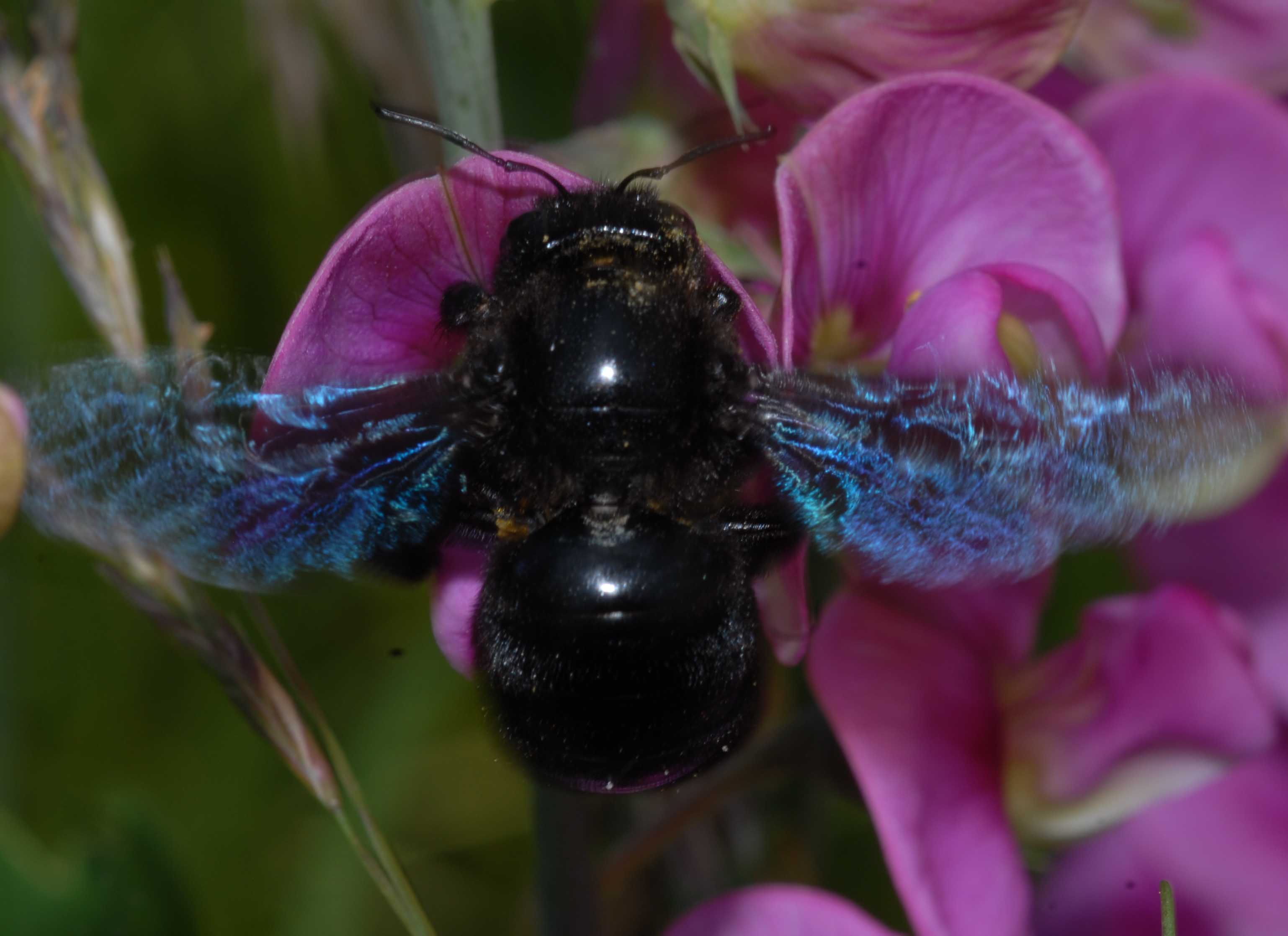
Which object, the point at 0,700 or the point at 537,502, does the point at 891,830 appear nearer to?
the point at 537,502

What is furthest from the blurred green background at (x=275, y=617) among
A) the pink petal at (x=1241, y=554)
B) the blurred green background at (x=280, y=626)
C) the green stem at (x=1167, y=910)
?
the green stem at (x=1167, y=910)

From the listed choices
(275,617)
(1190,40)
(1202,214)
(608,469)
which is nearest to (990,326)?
(608,469)

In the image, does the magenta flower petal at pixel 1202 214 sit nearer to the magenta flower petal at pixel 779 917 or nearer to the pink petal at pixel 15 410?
the magenta flower petal at pixel 779 917

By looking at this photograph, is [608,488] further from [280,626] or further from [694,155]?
[280,626]

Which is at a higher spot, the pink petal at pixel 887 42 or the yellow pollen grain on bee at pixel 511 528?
the pink petal at pixel 887 42

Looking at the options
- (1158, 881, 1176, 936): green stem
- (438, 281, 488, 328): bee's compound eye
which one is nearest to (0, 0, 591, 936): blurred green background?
(438, 281, 488, 328): bee's compound eye

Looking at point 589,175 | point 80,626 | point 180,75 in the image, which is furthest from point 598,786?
point 180,75

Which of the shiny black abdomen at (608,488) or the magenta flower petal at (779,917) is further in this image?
the magenta flower petal at (779,917)
